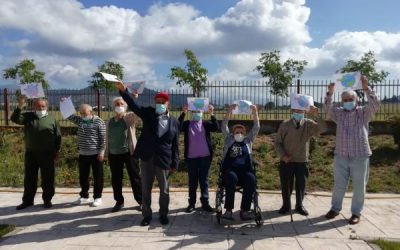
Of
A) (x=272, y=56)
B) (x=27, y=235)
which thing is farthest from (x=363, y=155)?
(x=272, y=56)

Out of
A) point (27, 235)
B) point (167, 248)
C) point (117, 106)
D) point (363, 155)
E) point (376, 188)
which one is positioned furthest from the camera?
point (376, 188)

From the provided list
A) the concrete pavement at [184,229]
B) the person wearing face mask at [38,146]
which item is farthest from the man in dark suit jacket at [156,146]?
the person wearing face mask at [38,146]

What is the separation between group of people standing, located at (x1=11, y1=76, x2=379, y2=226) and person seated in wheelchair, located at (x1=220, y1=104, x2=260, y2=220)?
0.01 metres

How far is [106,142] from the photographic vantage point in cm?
743

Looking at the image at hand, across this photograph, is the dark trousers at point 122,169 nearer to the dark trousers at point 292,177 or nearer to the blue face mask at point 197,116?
the blue face mask at point 197,116

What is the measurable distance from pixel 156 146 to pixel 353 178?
3.00m

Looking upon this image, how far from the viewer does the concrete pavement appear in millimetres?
5645

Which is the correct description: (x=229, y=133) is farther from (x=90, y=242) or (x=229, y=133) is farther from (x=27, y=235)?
(x=27, y=235)

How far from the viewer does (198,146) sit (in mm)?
7047

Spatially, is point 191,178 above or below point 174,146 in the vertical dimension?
below

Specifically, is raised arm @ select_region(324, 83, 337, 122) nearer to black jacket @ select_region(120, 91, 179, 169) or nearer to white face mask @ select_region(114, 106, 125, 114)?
black jacket @ select_region(120, 91, 179, 169)

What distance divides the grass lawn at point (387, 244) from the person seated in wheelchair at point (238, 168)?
69.9 inches

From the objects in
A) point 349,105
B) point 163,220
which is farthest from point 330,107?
point 163,220

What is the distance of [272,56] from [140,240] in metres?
14.7
